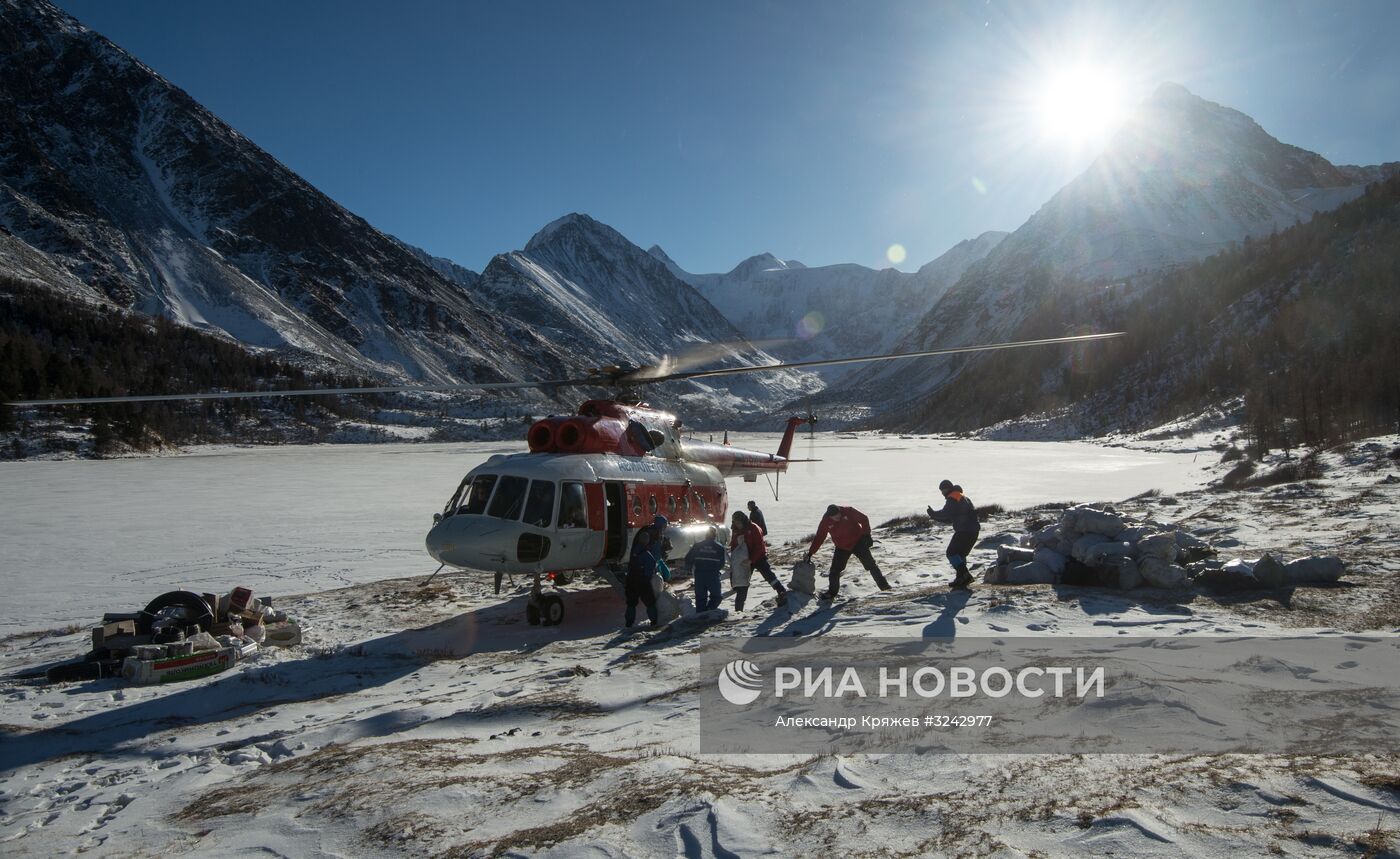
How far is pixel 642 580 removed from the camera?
29.5 feet

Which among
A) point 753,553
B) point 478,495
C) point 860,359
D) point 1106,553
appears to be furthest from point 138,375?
point 1106,553

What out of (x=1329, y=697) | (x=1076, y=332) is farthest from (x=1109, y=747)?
(x=1076, y=332)

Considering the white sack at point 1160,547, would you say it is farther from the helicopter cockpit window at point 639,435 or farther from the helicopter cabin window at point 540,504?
the helicopter cabin window at point 540,504

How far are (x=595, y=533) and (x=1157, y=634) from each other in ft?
22.0

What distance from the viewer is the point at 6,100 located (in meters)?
133

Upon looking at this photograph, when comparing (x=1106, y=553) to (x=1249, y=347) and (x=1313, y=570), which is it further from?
(x=1249, y=347)

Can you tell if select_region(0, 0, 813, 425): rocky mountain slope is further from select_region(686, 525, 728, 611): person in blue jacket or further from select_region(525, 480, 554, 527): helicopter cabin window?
select_region(686, 525, 728, 611): person in blue jacket

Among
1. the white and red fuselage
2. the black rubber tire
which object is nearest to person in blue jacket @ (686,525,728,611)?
the white and red fuselage

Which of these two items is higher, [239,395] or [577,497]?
[239,395]

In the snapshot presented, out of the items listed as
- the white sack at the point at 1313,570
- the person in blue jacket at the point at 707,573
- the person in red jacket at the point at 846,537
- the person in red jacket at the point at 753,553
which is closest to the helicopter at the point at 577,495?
the person in blue jacket at the point at 707,573

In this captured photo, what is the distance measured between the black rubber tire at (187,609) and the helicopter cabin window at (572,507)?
13.8 feet

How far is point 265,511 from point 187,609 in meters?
15.5

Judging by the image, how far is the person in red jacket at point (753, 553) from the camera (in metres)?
9.27

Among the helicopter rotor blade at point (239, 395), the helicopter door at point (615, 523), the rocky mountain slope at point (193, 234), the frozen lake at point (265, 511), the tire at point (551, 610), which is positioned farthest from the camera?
the rocky mountain slope at point (193, 234)
